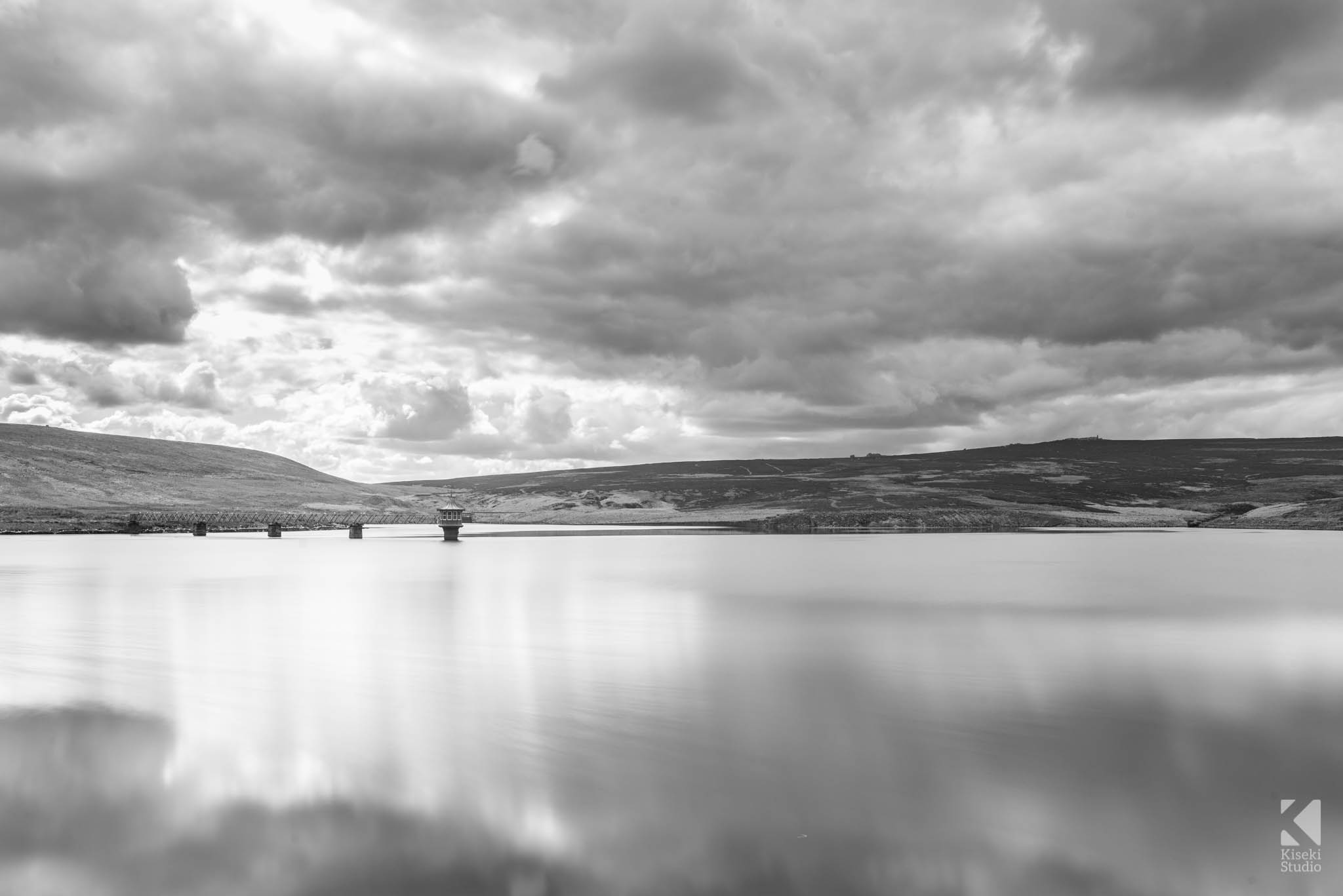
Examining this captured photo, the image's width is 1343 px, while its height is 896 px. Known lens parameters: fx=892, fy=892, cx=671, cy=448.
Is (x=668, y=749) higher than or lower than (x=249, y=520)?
lower

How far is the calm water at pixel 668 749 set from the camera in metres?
8.41

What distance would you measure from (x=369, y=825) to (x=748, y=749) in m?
5.20

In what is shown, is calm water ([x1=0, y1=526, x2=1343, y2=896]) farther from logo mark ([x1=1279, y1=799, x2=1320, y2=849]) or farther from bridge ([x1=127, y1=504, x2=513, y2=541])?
bridge ([x1=127, y1=504, x2=513, y2=541])

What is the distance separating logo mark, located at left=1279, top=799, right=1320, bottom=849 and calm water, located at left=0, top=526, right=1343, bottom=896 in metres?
0.14

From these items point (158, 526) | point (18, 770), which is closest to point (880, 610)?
point (18, 770)

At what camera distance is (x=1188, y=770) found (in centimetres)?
1131

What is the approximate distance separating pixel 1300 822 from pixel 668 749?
7.43 metres

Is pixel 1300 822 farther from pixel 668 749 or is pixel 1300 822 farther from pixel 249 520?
pixel 249 520

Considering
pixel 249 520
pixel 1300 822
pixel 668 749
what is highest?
pixel 249 520

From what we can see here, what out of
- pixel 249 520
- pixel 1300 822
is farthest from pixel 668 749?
pixel 249 520

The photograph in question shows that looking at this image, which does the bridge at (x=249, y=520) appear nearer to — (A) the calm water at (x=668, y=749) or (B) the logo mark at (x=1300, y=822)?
(A) the calm water at (x=668, y=749)

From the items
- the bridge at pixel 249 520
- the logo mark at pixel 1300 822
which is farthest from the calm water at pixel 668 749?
the bridge at pixel 249 520

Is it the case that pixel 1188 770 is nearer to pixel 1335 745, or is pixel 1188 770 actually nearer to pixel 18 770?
pixel 1335 745

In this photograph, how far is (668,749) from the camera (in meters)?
12.6
